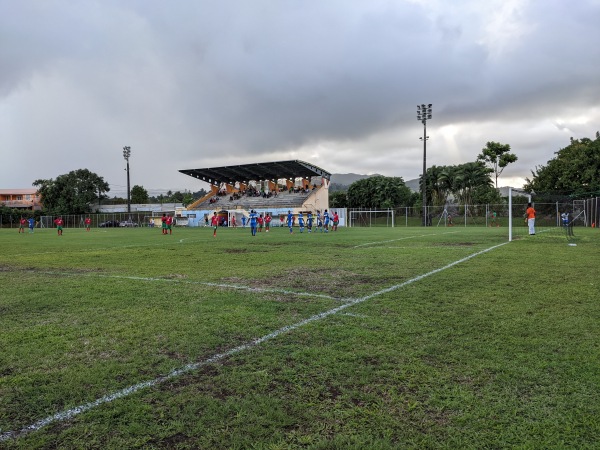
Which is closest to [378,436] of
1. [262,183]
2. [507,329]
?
[507,329]

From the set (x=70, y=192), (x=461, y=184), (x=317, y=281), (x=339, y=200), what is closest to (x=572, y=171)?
(x=461, y=184)

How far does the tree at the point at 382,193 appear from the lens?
225 ft

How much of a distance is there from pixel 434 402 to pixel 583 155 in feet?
173

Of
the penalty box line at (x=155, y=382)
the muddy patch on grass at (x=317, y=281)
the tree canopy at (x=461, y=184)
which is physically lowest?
the penalty box line at (x=155, y=382)

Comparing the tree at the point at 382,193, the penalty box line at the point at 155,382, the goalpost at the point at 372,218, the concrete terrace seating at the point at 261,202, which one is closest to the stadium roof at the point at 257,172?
the concrete terrace seating at the point at 261,202

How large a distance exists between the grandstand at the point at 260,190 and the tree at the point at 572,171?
27.7 metres

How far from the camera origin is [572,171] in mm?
47750

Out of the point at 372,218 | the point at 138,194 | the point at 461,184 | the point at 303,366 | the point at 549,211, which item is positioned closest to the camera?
the point at 303,366

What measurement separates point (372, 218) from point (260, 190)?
1870 centimetres

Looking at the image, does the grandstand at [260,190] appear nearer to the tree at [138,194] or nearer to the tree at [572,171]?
the tree at [572,171]

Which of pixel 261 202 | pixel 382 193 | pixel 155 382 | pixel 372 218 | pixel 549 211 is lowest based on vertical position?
pixel 155 382

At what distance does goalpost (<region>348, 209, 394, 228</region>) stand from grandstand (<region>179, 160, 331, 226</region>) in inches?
215

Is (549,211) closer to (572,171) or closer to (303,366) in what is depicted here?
(572,171)

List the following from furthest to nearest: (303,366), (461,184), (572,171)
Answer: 1. (461,184)
2. (572,171)
3. (303,366)
